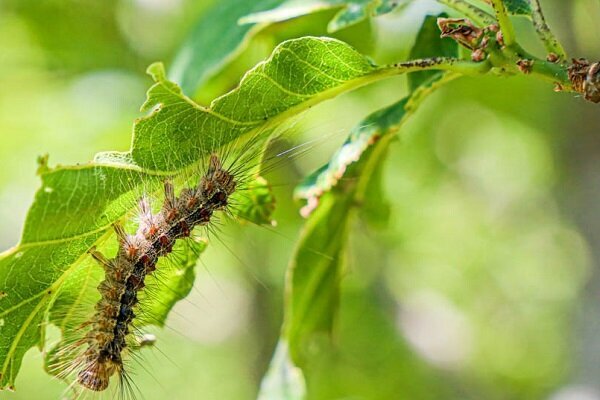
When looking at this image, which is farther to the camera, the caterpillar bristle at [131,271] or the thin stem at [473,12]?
the caterpillar bristle at [131,271]

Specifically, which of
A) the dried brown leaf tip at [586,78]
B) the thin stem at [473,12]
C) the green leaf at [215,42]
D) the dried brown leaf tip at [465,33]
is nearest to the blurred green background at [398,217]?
the green leaf at [215,42]

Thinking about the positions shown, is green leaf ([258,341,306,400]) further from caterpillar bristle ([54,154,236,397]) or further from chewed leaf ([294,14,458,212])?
chewed leaf ([294,14,458,212])

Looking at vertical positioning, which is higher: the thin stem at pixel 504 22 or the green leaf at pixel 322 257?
the thin stem at pixel 504 22

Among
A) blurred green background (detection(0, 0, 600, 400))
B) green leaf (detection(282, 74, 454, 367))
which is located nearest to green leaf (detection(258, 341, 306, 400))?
green leaf (detection(282, 74, 454, 367))

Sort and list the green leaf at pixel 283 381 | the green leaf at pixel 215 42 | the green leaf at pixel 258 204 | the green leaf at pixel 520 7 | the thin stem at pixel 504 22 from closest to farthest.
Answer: the thin stem at pixel 504 22 < the green leaf at pixel 520 7 < the green leaf at pixel 258 204 < the green leaf at pixel 215 42 < the green leaf at pixel 283 381

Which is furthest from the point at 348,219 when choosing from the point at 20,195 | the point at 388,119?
the point at 20,195

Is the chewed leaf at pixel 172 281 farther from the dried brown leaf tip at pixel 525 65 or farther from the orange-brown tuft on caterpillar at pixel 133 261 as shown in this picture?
the dried brown leaf tip at pixel 525 65
